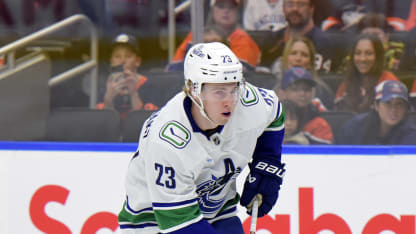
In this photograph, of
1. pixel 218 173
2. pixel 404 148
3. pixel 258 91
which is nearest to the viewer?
pixel 218 173

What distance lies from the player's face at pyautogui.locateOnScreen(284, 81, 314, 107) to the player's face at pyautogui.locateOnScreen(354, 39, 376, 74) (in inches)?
11.6

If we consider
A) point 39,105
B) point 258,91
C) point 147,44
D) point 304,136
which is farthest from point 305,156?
point 39,105

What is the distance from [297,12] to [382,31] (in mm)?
481

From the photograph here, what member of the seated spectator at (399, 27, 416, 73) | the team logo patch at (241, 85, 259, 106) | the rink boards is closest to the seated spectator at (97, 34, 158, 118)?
the rink boards

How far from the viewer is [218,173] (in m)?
2.37

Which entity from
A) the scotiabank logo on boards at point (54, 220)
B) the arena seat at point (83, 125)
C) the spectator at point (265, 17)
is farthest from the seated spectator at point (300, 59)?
the scotiabank logo on boards at point (54, 220)

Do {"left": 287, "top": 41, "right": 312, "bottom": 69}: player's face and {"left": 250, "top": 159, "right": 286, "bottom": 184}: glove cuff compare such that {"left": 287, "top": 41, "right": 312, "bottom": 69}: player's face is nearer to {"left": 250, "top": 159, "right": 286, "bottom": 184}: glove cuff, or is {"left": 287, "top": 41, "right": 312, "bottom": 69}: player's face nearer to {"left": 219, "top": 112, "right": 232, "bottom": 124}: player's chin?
{"left": 250, "top": 159, "right": 286, "bottom": 184}: glove cuff

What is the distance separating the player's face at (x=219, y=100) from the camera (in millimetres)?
2170

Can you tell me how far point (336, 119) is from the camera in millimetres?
3822

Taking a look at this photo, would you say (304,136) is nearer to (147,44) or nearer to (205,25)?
(205,25)

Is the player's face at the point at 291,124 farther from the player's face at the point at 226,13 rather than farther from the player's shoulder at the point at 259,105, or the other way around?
the player's shoulder at the point at 259,105

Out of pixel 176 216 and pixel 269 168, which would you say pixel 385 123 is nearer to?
pixel 269 168

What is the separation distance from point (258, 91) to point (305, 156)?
997 mm

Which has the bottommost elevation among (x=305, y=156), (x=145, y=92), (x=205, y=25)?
(x=305, y=156)
